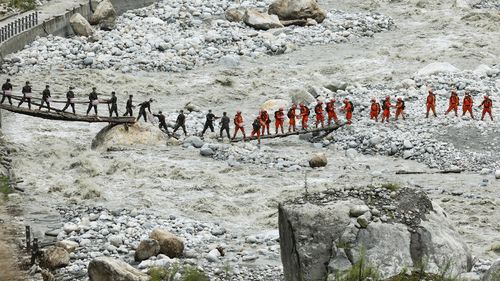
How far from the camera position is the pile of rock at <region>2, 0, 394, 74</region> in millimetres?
40000

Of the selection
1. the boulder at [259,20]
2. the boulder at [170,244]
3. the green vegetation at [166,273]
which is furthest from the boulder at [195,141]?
the boulder at [259,20]

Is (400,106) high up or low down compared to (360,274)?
up

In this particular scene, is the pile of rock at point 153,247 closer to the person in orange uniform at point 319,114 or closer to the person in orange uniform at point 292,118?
the person in orange uniform at point 292,118

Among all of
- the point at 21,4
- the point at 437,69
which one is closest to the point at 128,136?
the point at 437,69

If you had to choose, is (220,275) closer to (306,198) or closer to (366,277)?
(306,198)

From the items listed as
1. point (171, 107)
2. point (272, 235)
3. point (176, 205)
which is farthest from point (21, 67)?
point (272, 235)

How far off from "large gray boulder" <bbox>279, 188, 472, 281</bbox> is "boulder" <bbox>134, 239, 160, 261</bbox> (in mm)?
4913

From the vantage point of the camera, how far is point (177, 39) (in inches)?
1695

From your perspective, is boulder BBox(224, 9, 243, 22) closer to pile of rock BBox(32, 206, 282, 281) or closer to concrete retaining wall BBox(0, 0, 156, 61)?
concrete retaining wall BBox(0, 0, 156, 61)

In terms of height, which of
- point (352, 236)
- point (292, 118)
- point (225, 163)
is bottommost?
point (225, 163)

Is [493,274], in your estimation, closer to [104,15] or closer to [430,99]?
[430,99]

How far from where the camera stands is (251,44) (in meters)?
42.7

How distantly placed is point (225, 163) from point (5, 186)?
6.27 m

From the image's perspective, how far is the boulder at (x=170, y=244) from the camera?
63.6ft
